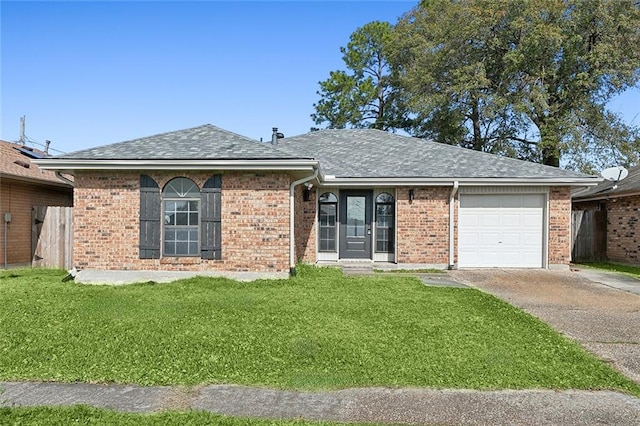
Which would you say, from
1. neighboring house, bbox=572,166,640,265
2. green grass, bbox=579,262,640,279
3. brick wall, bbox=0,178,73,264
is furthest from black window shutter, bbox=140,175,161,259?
neighboring house, bbox=572,166,640,265

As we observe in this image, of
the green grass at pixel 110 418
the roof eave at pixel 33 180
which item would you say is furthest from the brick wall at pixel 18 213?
the green grass at pixel 110 418

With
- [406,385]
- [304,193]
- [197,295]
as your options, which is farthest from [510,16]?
[406,385]

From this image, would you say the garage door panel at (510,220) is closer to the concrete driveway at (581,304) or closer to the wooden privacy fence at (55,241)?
the concrete driveway at (581,304)

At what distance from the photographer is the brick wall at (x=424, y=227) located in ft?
40.2

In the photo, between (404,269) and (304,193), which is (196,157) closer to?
(304,193)

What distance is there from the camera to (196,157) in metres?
9.09

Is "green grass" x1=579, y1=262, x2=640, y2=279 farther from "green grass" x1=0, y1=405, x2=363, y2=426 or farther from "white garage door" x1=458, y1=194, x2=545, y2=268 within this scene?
"green grass" x1=0, y1=405, x2=363, y2=426

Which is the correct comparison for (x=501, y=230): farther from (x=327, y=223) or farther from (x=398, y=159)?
(x=327, y=223)

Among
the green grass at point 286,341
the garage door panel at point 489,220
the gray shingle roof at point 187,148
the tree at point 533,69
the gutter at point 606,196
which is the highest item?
the tree at point 533,69

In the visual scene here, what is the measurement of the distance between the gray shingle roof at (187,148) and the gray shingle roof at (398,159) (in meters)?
2.72

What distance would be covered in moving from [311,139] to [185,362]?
42.2 feet

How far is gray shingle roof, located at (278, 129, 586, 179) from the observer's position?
12352 mm

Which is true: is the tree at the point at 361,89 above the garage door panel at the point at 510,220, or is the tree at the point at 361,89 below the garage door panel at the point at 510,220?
above

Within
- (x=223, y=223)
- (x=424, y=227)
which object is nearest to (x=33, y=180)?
(x=223, y=223)
